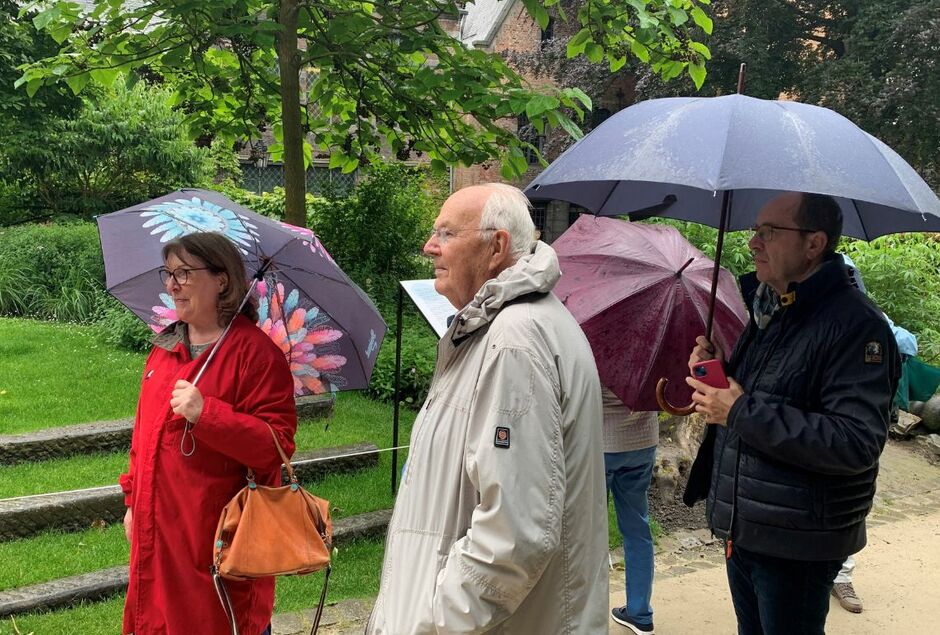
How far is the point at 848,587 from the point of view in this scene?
4.57 meters

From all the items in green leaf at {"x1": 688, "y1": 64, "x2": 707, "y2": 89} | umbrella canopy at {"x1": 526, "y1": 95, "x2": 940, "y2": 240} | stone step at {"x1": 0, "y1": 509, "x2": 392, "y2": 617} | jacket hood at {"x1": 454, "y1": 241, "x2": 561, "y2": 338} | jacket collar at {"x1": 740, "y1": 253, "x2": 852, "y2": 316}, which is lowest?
stone step at {"x1": 0, "y1": 509, "x2": 392, "y2": 617}

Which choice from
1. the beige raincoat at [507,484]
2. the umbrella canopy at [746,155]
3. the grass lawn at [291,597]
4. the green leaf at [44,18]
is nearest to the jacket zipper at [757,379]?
the umbrella canopy at [746,155]

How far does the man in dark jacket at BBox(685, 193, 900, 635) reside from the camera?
221 cm

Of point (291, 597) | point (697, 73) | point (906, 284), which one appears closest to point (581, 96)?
point (697, 73)

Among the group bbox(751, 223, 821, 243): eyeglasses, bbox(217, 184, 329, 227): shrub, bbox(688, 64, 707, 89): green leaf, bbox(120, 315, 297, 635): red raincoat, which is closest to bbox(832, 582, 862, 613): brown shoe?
bbox(751, 223, 821, 243): eyeglasses

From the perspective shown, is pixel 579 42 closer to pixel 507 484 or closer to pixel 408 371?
pixel 408 371

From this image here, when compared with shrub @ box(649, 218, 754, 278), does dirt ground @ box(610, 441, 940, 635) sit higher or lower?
lower

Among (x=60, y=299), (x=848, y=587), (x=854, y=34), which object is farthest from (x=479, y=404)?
(x=854, y=34)

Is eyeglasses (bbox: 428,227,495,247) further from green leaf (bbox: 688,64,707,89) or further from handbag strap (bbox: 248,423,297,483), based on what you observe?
green leaf (bbox: 688,64,707,89)

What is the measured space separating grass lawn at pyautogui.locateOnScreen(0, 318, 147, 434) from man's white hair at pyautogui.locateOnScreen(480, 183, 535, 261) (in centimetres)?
475

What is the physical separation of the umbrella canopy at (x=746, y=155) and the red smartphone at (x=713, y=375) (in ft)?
1.95

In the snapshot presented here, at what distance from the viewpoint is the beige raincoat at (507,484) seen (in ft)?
5.38

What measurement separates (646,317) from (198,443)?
2.01 metres

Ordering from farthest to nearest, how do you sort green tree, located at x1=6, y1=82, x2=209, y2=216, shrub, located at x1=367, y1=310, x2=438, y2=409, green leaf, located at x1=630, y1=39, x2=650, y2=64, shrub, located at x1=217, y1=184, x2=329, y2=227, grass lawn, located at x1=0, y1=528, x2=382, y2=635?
green tree, located at x1=6, y1=82, x2=209, y2=216 < shrub, located at x1=217, y1=184, x2=329, y2=227 < shrub, located at x1=367, y1=310, x2=438, y2=409 < green leaf, located at x1=630, y1=39, x2=650, y2=64 < grass lawn, located at x1=0, y1=528, x2=382, y2=635
